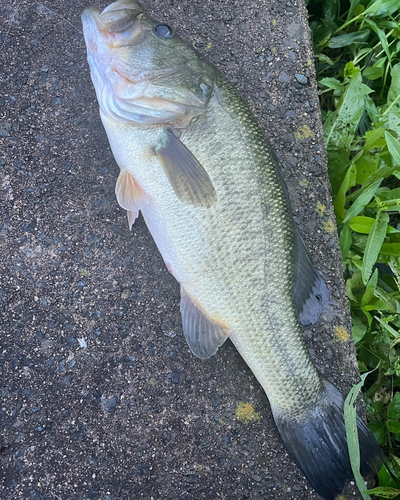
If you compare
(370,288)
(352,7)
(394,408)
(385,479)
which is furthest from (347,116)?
(385,479)

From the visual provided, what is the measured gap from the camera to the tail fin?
6.42 ft

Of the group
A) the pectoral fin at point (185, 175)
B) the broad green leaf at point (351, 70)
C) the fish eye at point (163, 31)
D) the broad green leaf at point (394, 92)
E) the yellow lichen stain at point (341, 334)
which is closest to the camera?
the pectoral fin at point (185, 175)

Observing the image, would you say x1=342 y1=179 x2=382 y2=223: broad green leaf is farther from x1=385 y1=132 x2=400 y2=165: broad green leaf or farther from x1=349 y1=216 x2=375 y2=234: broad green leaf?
x1=385 y1=132 x2=400 y2=165: broad green leaf

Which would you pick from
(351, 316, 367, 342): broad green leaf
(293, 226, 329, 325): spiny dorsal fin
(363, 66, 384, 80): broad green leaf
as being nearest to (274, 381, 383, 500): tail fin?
(293, 226, 329, 325): spiny dorsal fin

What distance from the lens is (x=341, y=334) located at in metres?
2.25

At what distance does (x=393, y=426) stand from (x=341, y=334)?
0.61 metres

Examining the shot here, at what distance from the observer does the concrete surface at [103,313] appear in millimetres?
1982

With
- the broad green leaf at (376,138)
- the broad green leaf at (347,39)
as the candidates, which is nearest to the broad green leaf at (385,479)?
the broad green leaf at (376,138)

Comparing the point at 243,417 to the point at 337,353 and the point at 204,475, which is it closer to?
the point at 204,475

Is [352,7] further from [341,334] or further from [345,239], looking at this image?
[341,334]

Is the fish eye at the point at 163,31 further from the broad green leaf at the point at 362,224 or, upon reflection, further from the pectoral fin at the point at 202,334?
the broad green leaf at the point at 362,224

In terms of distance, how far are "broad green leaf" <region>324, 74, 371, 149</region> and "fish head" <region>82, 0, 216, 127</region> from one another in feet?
3.31

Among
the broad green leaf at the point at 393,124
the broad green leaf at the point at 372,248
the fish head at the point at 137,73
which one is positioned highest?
the fish head at the point at 137,73

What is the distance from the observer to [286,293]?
196 centimetres
